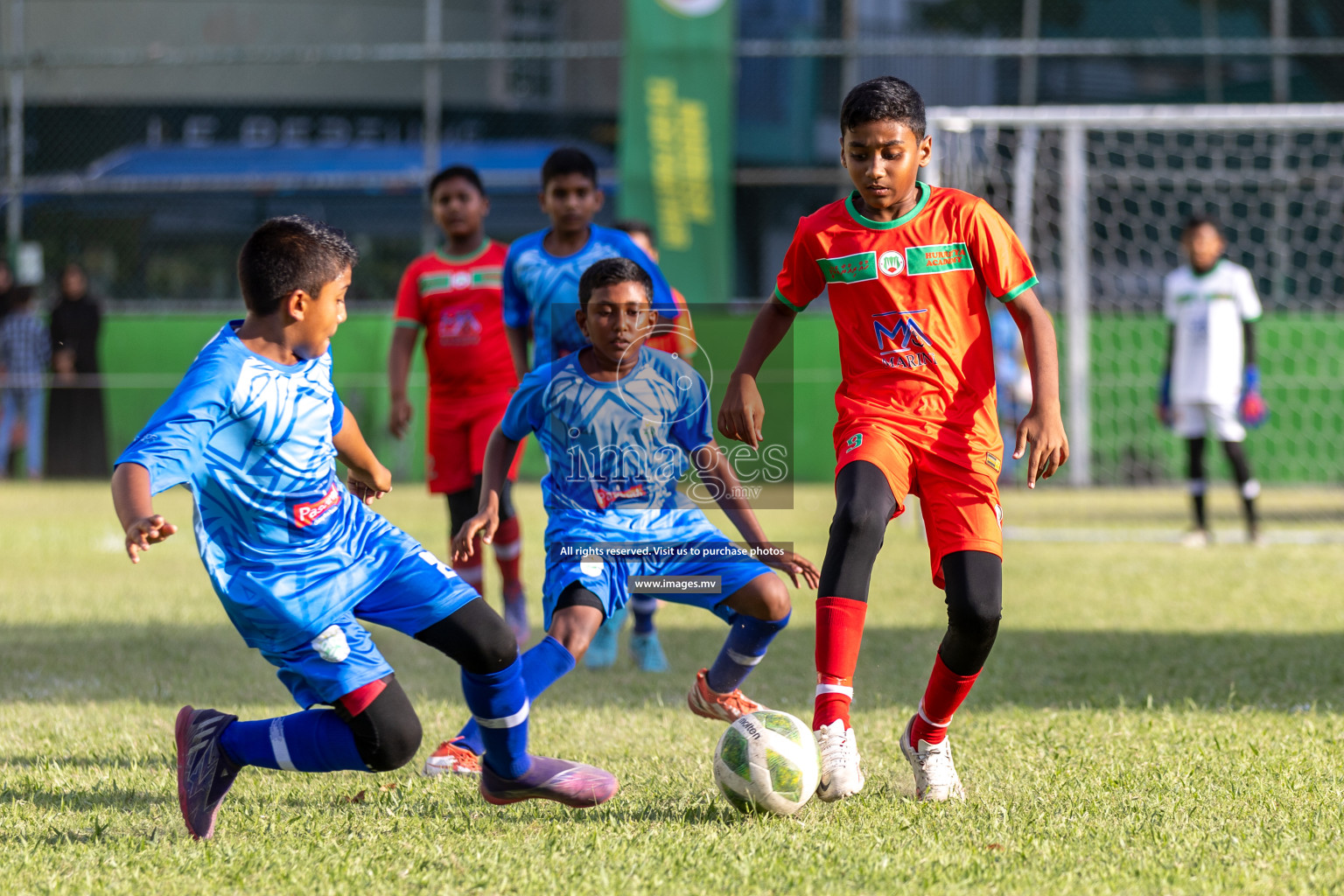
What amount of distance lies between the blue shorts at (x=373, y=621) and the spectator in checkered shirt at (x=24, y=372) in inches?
465

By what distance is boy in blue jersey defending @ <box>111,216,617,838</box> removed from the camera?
3.01 metres

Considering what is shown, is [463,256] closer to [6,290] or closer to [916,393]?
[916,393]

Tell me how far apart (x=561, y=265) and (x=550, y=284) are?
0.09 meters

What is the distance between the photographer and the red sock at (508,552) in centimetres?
596

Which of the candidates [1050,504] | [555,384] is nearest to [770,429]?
[1050,504]

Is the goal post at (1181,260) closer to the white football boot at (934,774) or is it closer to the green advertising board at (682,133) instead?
the green advertising board at (682,133)

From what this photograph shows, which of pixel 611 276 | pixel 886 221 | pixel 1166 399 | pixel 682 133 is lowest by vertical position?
pixel 1166 399

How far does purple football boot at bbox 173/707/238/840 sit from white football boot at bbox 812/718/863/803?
1.38m

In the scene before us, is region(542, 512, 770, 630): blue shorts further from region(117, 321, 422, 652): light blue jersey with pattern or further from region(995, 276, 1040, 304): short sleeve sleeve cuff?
region(995, 276, 1040, 304): short sleeve sleeve cuff

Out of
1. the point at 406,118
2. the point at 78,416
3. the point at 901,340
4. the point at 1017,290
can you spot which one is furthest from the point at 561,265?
the point at 78,416

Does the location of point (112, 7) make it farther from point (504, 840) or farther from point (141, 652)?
point (504, 840)

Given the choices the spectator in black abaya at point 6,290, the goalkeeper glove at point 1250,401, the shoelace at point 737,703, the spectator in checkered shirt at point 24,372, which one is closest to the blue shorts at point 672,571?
the shoelace at point 737,703

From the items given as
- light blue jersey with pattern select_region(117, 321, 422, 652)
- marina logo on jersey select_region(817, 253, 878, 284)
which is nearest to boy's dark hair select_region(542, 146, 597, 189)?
marina logo on jersey select_region(817, 253, 878, 284)

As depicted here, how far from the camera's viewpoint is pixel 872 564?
11.0 ft
